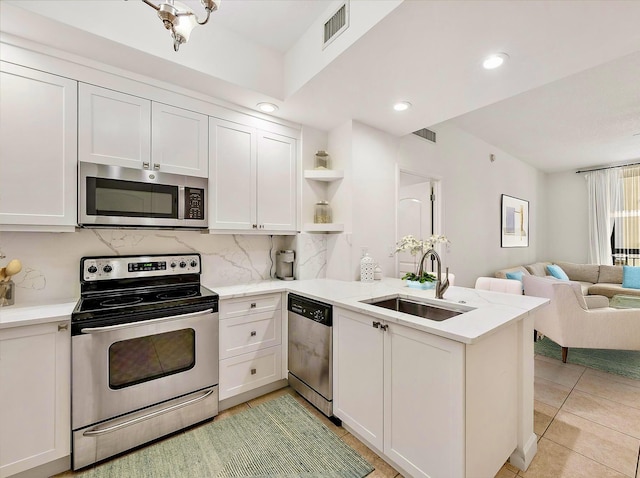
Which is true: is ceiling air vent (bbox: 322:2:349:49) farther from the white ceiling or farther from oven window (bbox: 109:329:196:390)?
oven window (bbox: 109:329:196:390)

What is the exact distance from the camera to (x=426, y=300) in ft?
6.42

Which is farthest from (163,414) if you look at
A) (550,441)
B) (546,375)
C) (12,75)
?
(546,375)

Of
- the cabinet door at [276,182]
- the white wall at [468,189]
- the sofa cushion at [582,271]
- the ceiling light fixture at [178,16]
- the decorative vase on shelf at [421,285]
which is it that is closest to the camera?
the ceiling light fixture at [178,16]

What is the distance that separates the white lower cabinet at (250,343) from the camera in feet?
7.12

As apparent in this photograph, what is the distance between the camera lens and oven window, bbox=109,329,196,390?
67.9 inches

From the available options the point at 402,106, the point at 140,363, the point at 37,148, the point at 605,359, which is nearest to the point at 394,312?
the point at 140,363

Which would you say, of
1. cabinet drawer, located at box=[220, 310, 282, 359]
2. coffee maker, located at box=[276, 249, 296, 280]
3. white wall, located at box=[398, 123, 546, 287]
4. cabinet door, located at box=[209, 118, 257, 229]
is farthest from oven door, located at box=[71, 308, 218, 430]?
white wall, located at box=[398, 123, 546, 287]

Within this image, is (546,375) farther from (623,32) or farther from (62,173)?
(62,173)

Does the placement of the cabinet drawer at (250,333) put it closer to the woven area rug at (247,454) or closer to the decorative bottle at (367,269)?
the woven area rug at (247,454)

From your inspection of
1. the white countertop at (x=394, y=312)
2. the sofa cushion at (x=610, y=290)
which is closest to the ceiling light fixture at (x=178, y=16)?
the white countertop at (x=394, y=312)

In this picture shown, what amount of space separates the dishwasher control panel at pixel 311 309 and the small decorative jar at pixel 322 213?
0.87 m

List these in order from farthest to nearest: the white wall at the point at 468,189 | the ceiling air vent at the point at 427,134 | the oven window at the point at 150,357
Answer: the white wall at the point at 468,189, the ceiling air vent at the point at 427,134, the oven window at the point at 150,357

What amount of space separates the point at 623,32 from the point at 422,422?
2338 mm

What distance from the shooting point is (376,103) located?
2441mm
